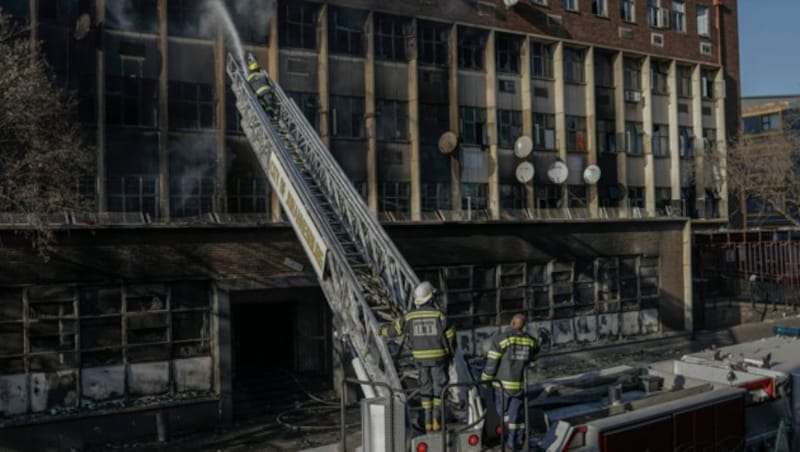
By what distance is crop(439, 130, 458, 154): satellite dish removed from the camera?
2195 cm

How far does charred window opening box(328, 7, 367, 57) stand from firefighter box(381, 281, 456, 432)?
13875mm

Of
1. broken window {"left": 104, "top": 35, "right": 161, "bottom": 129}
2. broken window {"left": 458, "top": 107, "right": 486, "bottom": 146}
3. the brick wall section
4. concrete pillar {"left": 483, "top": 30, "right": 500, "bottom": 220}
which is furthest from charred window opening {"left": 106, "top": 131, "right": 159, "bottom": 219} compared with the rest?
concrete pillar {"left": 483, "top": 30, "right": 500, "bottom": 220}

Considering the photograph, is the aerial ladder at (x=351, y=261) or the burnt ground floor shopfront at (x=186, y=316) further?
the burnt ground floor shopfront at (x=186, y=316)

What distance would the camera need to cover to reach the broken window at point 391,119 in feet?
69.7

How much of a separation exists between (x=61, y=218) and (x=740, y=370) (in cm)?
1277

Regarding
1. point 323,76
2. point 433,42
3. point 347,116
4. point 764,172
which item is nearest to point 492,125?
point 433,42

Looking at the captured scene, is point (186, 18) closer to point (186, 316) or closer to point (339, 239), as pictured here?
point (186, 316)

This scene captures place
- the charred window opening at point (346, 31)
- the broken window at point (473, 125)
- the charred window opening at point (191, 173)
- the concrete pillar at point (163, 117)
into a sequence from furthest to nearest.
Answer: the broken window at point (473, 125) < the charred window opening at point (346, 31) < the charred window opening at point (191, 173) < the concrete pillar at point (163, 117)

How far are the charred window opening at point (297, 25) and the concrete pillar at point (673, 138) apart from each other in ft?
49.2

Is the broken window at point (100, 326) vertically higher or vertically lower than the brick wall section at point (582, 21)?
lower

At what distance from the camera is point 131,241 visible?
50.7 feet

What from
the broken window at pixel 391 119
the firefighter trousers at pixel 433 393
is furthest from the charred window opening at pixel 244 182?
the firefighter trousers at pixel 433 393

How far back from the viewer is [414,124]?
70.9 ft

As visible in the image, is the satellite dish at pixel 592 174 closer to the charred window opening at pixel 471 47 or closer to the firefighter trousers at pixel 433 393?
the charred window opening at pixel 471 47
